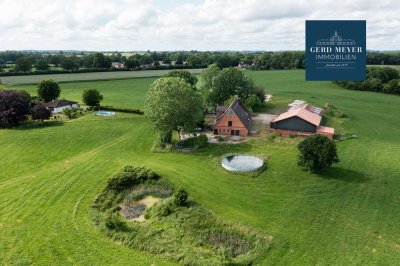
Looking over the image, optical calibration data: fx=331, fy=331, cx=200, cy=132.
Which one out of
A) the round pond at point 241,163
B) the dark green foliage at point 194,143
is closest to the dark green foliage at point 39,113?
the dark green foliage at point 194,143

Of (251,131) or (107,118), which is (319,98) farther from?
(107,118)

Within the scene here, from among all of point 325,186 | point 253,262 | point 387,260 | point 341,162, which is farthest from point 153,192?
point 341,162

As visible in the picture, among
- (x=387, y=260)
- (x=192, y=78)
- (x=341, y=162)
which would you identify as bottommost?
(x=387, y=260)

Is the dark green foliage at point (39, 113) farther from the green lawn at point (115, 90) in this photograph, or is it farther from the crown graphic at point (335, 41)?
the crown graphic at point (335, 41)

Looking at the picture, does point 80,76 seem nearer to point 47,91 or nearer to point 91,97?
point 47,91

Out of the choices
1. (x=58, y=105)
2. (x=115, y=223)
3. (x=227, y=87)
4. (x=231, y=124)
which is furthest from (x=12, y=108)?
(x=115, y=223)

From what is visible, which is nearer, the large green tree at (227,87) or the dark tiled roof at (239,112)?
the dark tiled roof at (239,112)

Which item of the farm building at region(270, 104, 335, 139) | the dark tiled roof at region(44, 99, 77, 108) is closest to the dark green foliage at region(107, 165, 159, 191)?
the farm building at region(270, 104, 335, 139)

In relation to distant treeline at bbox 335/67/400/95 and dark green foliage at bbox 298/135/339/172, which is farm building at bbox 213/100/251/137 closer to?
dark green foliage at bbox 298/135/339/172
